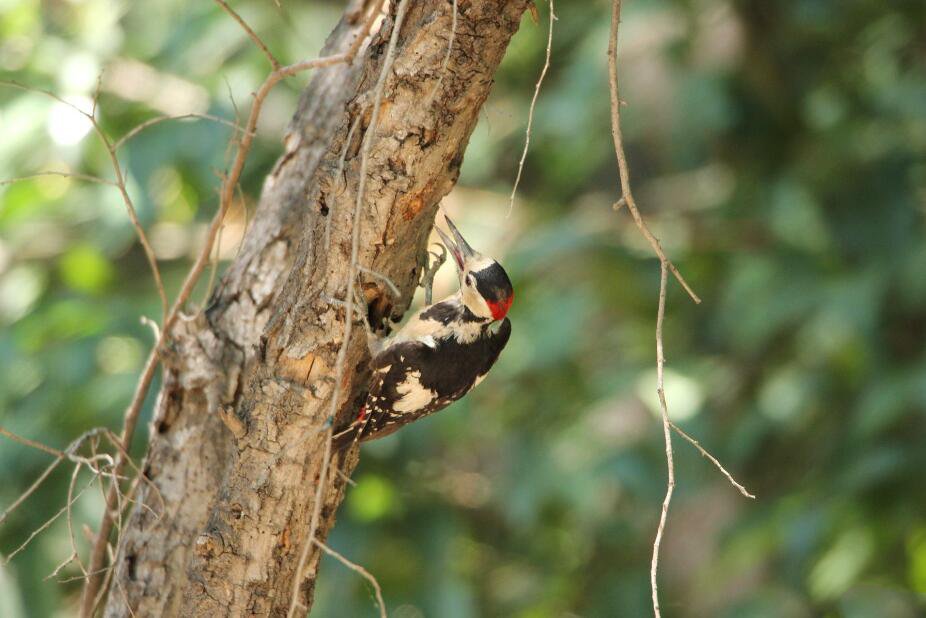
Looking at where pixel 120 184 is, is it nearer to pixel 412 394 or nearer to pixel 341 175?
pixel 341 175

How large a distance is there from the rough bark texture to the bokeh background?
2270 mm

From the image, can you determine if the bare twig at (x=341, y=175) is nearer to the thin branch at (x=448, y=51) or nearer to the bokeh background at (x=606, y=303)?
the thin branch at (x=448, y=51)

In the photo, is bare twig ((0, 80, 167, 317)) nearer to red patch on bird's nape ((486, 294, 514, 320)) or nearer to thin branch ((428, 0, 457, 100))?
thin branch ((428, 0, 457, 100))

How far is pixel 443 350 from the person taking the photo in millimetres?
3498

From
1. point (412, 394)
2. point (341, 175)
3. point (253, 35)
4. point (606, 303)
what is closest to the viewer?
point (341, 175)

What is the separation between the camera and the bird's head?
11.3 feet

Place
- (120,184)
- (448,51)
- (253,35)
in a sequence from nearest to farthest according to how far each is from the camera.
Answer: (448,51) → (253,35) → (120,184)

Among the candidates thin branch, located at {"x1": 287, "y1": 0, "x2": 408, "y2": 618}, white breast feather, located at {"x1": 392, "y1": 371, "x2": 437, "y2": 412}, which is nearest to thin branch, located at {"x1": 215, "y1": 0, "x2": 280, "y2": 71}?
thin branch, located at {"x1": 287, "y1": 0, "x2": 408, "y2": 618}

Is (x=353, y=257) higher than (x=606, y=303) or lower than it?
lower

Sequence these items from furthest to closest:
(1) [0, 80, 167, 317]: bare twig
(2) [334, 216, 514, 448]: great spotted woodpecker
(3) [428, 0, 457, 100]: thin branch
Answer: (2) [334, 216, 514, 448]: great spotted woodpecker → (1) [0, 80, 167, 317]: bare twig → (3) [428, 0, 457, 100]: thin branch

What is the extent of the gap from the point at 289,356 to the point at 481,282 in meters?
1.06

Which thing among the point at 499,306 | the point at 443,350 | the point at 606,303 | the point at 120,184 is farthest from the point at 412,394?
the point at 606,303

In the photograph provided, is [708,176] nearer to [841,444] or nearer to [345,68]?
[841,444]

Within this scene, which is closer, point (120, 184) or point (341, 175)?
point (341, 175)
